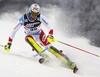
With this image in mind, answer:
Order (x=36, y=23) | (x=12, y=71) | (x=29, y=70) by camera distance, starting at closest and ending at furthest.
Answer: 1. (x=12, y=71)
2. (x=29, y=70)
3. (x=36, y=23)

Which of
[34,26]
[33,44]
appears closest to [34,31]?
[34,26]

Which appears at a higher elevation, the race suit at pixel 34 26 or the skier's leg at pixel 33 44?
the race suit at pixel 34 26

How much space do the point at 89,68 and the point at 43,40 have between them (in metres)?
1.84

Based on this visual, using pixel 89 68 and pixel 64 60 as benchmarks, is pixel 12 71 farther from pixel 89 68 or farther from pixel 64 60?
pixel 89 68

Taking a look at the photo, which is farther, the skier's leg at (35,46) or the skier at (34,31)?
the skier's leg at (35,46)

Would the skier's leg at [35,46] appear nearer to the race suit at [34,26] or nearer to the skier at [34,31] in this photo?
the skier at [34,31]

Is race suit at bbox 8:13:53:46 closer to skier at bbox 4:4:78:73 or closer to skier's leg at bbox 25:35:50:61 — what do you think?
skier at bbox 4:4:78:73

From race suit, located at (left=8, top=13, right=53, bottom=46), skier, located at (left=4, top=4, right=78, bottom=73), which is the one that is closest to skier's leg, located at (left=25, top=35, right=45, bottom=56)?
skier, located at (left=4, top=4, right=78, bottom=73)

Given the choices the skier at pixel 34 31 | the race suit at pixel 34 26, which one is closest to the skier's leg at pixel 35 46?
the skier at pixel 34 31

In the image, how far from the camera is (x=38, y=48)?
187 inches

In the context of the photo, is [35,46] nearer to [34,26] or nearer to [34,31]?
[34,31]

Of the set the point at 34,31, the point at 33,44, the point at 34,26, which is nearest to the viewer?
the point at 33,44

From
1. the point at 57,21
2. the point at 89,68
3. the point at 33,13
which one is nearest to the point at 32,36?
the point at 33,13

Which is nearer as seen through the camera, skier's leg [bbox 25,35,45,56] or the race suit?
the race suit
